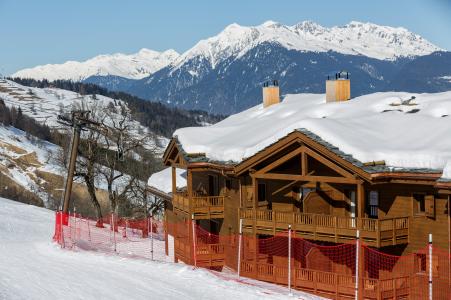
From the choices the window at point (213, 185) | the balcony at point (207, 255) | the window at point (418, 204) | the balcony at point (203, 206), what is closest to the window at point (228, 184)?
the balcony at point (203, 206)

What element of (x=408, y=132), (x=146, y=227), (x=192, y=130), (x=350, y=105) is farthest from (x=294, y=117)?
(x=146, y=227)

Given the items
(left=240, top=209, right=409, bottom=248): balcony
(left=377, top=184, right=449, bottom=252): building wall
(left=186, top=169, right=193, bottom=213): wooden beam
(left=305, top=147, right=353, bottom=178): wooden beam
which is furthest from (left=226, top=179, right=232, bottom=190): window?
(left=377, top=184, right=449, bottom=252): building wall

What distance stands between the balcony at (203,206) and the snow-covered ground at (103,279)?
296 inches

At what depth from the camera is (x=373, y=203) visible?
27.3 metres

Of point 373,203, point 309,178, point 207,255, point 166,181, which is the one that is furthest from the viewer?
point 166,181

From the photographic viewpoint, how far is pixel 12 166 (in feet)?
403

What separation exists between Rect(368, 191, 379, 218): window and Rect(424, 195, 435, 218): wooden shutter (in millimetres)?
2186

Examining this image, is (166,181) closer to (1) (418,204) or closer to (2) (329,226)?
(2) (329,226)

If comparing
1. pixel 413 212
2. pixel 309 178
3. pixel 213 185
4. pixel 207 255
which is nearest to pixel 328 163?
pixel 309 178

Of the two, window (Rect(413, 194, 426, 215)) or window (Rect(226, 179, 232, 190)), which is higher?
window (Rect(226, 179, 232, 190))

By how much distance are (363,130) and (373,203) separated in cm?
327

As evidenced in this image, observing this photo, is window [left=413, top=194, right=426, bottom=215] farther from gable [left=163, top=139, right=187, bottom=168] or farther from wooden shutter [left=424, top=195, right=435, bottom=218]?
gable [left=163, top=139, right=187, bottom=168]

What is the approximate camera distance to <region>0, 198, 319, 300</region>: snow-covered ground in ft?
67.5

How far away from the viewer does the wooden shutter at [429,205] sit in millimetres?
25109
